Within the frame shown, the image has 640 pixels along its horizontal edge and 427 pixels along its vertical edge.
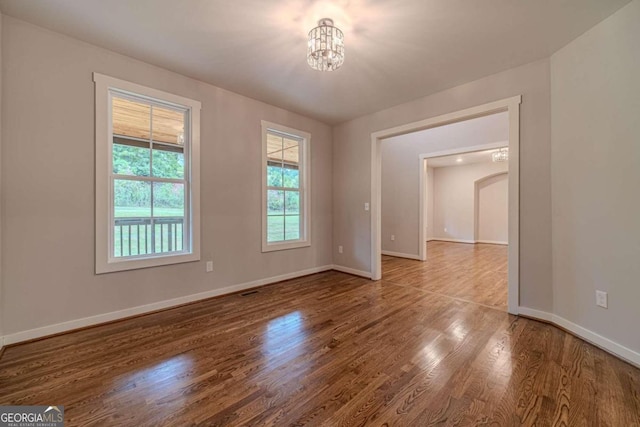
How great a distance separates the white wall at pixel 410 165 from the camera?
17.4 ft

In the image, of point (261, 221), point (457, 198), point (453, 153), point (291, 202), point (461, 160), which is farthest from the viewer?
point (457, 198)

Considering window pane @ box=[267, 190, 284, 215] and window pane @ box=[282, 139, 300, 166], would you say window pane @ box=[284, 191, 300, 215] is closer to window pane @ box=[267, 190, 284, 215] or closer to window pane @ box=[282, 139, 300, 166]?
window pane @ box=[267, 190, 284, 215]

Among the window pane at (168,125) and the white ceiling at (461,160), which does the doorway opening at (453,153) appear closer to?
the white ceiling at (461,160)

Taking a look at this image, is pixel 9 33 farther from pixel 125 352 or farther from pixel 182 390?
pixel 182 390

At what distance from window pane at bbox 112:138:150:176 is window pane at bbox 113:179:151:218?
0.11 meters

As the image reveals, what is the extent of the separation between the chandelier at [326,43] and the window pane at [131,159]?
2.09m

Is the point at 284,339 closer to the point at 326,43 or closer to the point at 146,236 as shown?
the point at 146,236

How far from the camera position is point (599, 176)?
7.26 feet

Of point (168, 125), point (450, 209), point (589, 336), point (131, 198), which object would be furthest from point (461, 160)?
point (131, 198)

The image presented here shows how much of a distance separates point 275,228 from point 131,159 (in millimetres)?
2045

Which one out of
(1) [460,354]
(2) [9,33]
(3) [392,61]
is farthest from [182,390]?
(3) [392,61]

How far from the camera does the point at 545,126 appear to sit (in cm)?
270

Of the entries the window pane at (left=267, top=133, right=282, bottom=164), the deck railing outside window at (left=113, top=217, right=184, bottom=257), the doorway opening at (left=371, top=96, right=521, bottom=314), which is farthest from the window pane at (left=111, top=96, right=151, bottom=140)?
the doorway opening at (left=371, top=96, right=521, bottom=314)

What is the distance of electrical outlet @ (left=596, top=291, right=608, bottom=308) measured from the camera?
2186 mm
